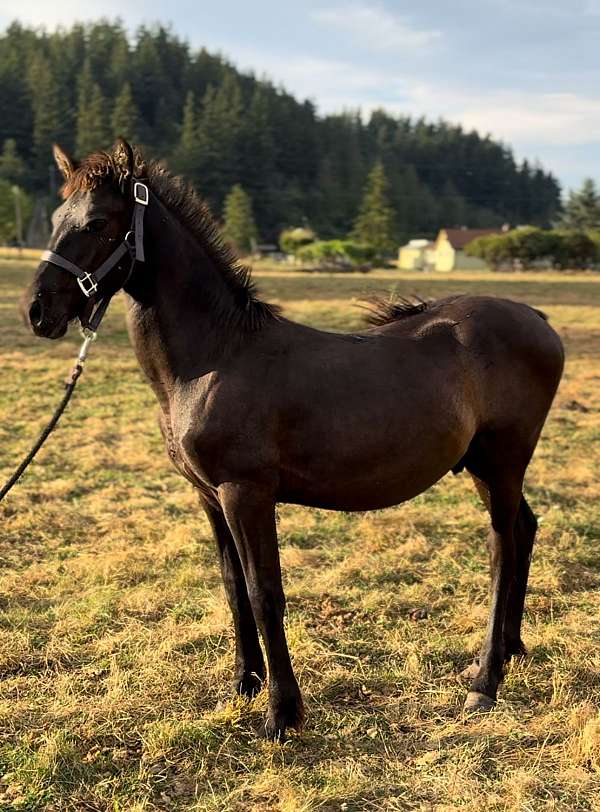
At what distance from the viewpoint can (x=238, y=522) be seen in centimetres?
305

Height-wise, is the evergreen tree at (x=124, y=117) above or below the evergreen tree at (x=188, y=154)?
above

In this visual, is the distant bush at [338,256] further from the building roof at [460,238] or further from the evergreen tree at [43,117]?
the evergreen tree at [43,117]

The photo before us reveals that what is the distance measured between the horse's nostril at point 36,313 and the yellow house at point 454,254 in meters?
68.3

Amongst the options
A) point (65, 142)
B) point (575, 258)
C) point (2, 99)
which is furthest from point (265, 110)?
point (575, 258)

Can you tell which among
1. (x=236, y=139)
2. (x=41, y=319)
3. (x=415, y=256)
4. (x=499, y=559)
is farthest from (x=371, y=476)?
(x=236, y=139)

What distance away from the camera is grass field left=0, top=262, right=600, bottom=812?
293 centimetres

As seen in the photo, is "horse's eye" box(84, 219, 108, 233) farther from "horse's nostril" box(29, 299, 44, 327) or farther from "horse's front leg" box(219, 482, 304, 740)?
"horse's front leg" box(219, 482, 304, 740)

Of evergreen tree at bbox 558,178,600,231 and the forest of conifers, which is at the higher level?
the forest of conifers

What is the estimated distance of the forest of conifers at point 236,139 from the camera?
9594 cm

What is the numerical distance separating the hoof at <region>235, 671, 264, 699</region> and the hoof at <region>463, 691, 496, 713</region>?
109cm

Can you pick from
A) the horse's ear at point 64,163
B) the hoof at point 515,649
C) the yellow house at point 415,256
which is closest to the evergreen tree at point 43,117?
the yellow house at point 415,256

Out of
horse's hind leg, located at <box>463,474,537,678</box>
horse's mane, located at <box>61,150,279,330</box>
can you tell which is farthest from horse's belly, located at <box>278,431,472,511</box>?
horse's mane, located at <box>61,150,279,330</box>

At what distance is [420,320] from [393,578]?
2234 mm

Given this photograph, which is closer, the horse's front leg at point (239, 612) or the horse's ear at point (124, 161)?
the horse's ear at point (124, 161)
